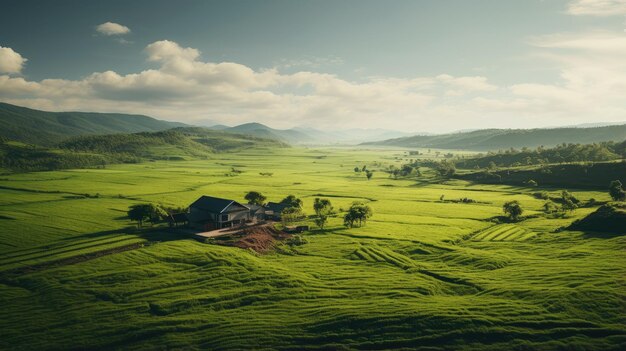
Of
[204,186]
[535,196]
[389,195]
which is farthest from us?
[204,186]

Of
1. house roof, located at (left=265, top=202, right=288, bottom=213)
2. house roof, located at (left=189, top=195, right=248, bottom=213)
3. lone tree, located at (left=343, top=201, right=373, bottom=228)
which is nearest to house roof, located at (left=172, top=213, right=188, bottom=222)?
house roof, located at (left=189, top=195, right=248, bottom=213)

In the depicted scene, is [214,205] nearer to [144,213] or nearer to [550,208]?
[144,213]

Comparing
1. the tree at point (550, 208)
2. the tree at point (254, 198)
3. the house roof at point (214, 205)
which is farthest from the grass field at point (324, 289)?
the tree at point (254, 198)

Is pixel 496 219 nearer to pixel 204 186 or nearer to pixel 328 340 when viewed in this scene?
pixel 328 340

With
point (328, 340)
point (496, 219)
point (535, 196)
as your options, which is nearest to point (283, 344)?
point (328, 340)

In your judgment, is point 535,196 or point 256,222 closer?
point 256,222
